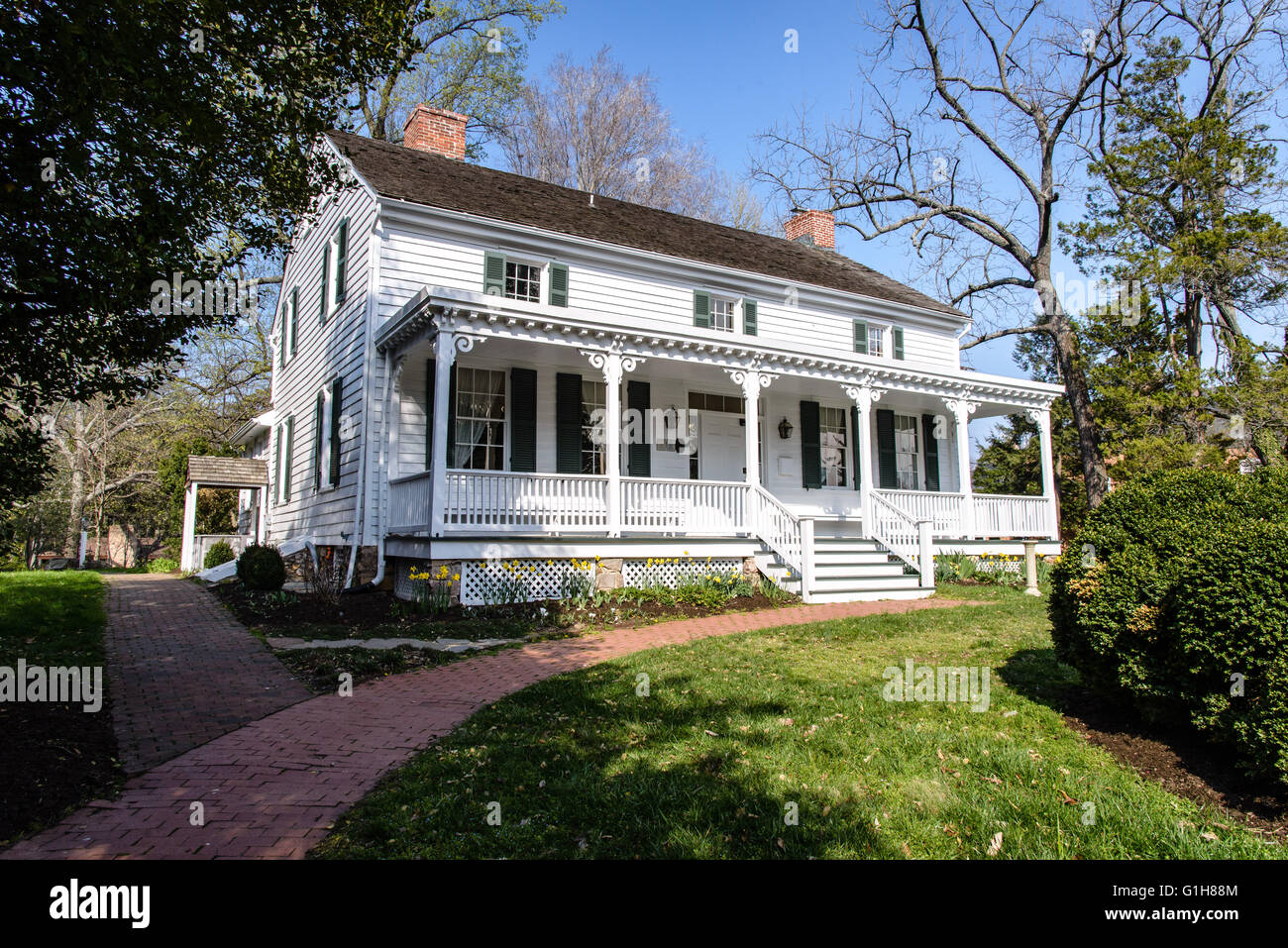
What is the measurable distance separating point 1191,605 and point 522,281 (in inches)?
456

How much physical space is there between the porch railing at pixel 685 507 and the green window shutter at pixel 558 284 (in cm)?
397

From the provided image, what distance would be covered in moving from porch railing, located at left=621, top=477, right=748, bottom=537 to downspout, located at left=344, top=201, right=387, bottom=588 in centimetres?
412

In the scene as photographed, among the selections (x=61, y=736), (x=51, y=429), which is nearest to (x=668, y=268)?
(x=61, y=736)

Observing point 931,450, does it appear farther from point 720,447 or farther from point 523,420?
point 523,420

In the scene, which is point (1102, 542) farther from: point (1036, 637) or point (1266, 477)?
point (1036, 637)

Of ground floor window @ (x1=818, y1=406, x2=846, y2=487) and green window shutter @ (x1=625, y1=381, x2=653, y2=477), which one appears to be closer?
green window shutter @ (x1=625, y1=381, x2=653, y2=477)

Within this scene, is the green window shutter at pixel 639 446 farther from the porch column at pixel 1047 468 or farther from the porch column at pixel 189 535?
the porch column at pixel 189 535

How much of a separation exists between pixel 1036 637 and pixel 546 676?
5.05m

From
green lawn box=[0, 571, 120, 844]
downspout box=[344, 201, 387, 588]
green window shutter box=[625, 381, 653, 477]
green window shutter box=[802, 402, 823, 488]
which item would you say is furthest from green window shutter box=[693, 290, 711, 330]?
green lawn box=[0, 571, 120, 844]

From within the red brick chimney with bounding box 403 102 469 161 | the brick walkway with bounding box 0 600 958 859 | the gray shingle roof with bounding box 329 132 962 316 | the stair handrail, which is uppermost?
the red brick chimney with bounding box 403 102 469 161

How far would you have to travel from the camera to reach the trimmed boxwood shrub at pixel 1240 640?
3459 mm

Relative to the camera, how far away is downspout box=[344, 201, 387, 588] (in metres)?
11.9

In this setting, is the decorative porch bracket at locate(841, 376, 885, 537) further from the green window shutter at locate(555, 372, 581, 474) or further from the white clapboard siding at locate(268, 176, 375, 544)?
the white clapboard siding at locate(268, 176, 375, 544)

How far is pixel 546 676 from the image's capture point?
6672 millimetres
